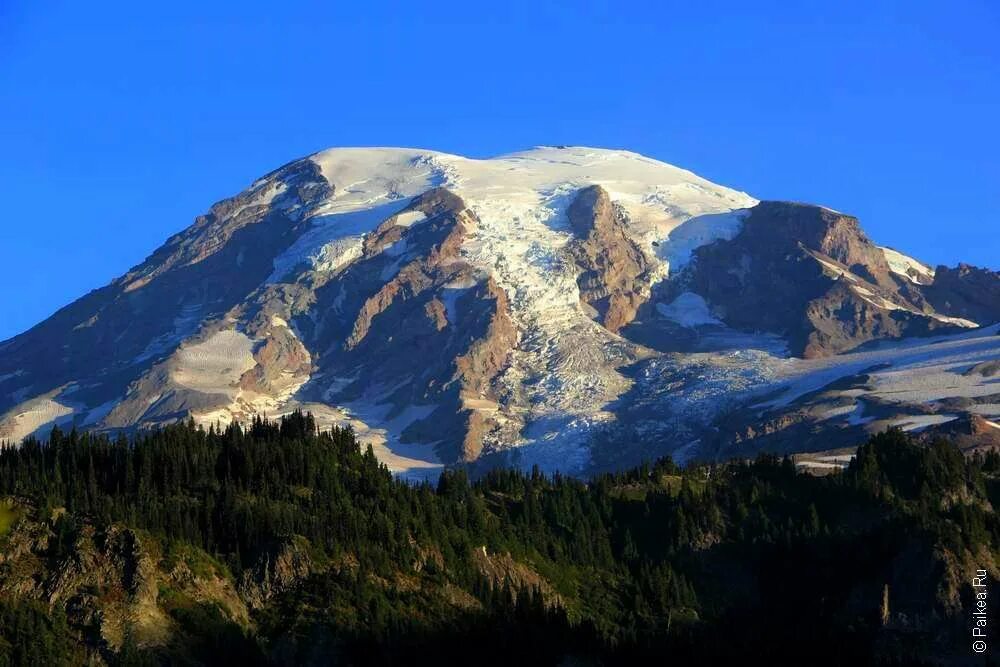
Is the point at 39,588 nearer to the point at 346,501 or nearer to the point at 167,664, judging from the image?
the point at 167,664

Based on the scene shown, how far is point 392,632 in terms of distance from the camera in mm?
167125

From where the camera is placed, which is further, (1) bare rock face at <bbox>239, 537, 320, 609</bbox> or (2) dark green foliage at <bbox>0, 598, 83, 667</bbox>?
(1) bare rock face at <bbox>239, 537, 320, 609</bbox>

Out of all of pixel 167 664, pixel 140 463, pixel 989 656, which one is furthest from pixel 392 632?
pixel 989 656

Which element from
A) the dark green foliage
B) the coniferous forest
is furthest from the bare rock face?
the dark green foliage

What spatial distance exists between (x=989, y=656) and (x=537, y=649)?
50.7m

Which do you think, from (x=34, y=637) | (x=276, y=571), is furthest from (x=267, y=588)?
(x=34, y=637)

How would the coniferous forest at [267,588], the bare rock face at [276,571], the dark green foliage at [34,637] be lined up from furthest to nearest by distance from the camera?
the bare rock face at [276,571] → the coniferous forest at [267,588] → the dark green foliage at [34,637]

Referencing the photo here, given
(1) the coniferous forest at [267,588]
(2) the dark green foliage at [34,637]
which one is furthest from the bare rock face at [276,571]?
(2) the dark green foliage at [34,637]

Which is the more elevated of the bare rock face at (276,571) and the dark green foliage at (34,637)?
the bare rock face at (276,571)

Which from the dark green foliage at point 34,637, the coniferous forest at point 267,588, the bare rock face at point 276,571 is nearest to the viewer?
the dark green foliage at point 34,637

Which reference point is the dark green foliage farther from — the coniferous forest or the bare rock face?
the bare rock face

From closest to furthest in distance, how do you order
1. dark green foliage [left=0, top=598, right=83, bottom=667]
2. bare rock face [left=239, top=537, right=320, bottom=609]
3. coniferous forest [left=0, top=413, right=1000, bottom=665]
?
dark green foliage [left=0, top=598, right=83, bottom=667] → coniferous forest [left=0, top=413, right=1000, bottom=665] → bare rock face [left=239, top=537, right=320, bottom=609]

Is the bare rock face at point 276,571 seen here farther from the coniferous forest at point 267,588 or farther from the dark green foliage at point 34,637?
the dark green foliage at point 34,637

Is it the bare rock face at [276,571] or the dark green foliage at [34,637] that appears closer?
the dark green foliage at [34,637]
